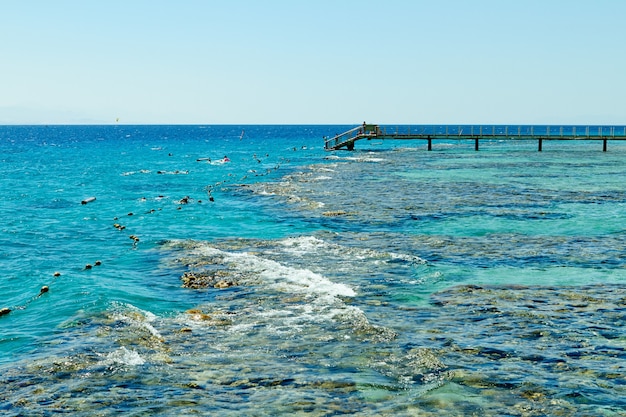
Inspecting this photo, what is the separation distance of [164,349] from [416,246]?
1567cm

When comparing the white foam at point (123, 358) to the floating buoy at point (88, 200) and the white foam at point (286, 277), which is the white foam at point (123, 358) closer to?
the white foam at point (286, 277)

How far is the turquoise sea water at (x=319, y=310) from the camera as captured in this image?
1283 centimetres

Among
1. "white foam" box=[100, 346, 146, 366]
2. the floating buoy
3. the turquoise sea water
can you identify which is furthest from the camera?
the floating buoy

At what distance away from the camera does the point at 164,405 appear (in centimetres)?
1238

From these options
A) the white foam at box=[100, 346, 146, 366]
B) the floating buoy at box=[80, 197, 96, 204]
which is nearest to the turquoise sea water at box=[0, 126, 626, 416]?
the white foam at box=[100, 346, 146, 366]

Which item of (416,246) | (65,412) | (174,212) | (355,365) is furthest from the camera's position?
(174,212)

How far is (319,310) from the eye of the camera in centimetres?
1875

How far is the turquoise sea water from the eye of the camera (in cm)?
1283

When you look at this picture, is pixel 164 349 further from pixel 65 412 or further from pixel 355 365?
pixel 355 365

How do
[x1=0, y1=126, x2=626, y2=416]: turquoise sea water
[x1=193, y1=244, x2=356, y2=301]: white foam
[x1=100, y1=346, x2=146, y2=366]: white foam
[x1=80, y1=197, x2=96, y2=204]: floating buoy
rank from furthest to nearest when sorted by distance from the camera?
[x1=80, y1=197, x2=96, y2=204]: floating buoy < [x1=193, y1=244, x2=356, y2=301]: white foam < [x1=100, y1=346, x2=146, y2=366]: white foam < [x1=0, y1=126, x2=626, y2=416]: turquoise sea water

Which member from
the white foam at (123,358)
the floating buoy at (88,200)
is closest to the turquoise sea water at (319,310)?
the white foam at (123,358)

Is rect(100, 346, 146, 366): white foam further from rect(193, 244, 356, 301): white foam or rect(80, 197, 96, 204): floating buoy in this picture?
rect(80, 197, 96, 204): floating buoy

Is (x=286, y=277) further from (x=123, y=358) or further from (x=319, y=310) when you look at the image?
(x=123, y=358)

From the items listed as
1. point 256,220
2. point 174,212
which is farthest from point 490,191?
point 174,212
